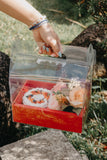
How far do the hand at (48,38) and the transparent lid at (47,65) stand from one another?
15 cm

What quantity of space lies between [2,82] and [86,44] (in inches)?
58.6

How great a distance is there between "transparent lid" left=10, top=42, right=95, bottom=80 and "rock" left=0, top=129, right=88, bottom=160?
0.67m

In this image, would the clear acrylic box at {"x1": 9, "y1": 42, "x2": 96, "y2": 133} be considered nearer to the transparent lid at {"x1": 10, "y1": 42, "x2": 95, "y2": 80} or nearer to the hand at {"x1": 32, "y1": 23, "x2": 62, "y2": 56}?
the transparent lid at {"x1": 10, "y1": 42, "x2": 95, "y2": 80}

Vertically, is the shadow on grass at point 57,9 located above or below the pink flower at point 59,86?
above

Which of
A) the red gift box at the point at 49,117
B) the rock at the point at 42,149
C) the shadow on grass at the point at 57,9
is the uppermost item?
the shadow on grass at the point at 57,9

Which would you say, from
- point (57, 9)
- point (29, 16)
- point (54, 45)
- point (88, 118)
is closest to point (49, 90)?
point (54, 45)

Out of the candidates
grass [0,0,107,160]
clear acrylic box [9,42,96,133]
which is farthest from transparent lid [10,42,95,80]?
grass [0,0,107,160]

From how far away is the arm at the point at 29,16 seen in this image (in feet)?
4.66

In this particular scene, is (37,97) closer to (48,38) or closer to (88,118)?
(48,38)

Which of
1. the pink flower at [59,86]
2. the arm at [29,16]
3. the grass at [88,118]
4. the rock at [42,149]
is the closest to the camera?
the arm at [29,16]

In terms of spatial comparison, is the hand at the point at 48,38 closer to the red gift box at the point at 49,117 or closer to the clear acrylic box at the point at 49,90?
the clear acrylic box at the point at 49,90

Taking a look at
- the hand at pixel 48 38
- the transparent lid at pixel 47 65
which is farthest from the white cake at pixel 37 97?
the hand at pixel 48 38

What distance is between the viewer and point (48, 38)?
1510 millimetres

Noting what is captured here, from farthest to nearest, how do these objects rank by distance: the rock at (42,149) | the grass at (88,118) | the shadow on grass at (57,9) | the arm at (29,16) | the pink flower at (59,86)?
the shadow on grass at (57,9) → the grass at (88,118) → the rock at (42,149) → the pink flower at (59,86) → the arm at (29,16)
